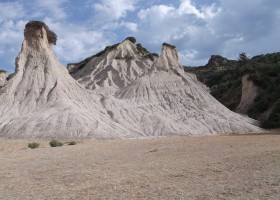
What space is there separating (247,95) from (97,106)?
24306 mm

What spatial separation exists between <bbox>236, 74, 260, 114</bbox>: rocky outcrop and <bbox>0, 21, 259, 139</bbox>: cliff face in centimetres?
1139

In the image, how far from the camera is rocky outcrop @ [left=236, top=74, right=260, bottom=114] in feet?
184

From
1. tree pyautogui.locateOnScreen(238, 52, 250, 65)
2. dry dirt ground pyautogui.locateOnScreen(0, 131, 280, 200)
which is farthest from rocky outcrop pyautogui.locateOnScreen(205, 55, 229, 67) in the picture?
dry dirt ground pyautogui.locateOnScreen(0, 131, 280, 200)

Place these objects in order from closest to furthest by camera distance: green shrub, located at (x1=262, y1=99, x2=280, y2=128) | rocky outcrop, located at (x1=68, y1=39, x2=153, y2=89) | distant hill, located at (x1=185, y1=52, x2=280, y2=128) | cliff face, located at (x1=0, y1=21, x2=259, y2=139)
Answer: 1. cliff face, located at (x1=0, y1=21, x2=259, y2=139)
2. green shrub, located at (x1=262, y1=99, x2=280, y2=128)
3. distant hill, located at (x1=185, y1=52, x2=280, y2=128)
4. rocky outcrop, located at (x1=68, y1=39, x2=153, y2=89)

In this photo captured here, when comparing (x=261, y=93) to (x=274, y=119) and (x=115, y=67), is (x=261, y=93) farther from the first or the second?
(x=115, y=67)

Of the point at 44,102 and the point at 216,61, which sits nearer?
the point at 44,102

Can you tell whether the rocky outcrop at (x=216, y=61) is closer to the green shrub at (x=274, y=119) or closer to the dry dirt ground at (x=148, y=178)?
the green shrub at (x=274, y=119)

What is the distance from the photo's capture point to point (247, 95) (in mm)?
57312

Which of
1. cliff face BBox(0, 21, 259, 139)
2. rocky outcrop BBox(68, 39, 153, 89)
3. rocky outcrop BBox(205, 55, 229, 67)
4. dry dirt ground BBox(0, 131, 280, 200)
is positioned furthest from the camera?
rocky outcrop BBox(205, 55, 229, 67)

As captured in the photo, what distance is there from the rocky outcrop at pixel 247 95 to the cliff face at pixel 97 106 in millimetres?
11390

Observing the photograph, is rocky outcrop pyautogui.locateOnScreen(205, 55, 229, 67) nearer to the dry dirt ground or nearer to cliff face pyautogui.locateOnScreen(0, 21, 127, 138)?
cliff face pyautogui.locateOnScreen(0, 21, 127, 138)

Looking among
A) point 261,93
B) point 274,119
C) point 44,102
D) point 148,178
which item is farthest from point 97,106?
point 148,178

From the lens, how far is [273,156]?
14.3 metres

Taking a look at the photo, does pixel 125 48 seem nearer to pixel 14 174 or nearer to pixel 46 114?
pixel 46 114
